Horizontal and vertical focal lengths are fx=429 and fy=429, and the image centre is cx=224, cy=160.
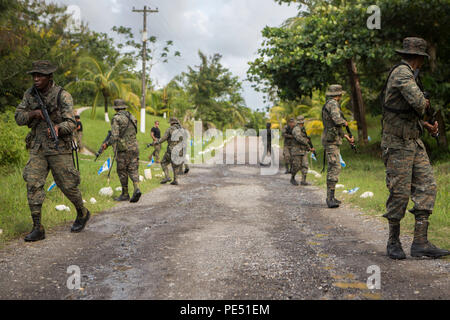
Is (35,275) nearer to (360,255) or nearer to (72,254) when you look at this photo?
(72,254)

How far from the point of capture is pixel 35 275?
417 centimetres

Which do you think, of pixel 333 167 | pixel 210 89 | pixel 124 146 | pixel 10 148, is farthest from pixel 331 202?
pixel 210 89

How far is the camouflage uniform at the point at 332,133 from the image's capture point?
8172 millimetres

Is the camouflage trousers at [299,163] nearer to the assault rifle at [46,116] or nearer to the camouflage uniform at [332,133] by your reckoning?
the camouflage uniform at [332,133]

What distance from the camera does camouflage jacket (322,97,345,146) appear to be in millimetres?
8172

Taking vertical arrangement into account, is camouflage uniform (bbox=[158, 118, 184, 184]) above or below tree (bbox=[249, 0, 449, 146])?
below

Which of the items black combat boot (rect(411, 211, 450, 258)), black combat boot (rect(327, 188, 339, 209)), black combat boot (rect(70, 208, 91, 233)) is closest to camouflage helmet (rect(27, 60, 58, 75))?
black combat boot (rect(70, 208, 91, 233))

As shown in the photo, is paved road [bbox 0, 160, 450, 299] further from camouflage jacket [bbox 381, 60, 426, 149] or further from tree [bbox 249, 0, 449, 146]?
tree [bbox 249, 0, 449, 146]

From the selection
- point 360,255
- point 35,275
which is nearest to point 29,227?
point 35,275

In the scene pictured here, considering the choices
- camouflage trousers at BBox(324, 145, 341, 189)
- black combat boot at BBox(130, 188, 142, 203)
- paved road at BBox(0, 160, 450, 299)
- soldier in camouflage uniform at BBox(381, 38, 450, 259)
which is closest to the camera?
paved road at BBox(0, 160, 450, 299)

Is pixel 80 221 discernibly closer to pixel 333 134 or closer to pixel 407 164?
pixel 407 164

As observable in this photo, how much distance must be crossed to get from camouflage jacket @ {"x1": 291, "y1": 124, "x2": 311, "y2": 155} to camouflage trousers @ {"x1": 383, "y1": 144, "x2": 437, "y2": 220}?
7228 millimetres

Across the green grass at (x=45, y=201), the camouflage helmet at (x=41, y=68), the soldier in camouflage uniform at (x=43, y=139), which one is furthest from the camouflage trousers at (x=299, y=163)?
the camouflage helmet at (x=41, y=68)

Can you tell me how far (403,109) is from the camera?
4.65 metres
